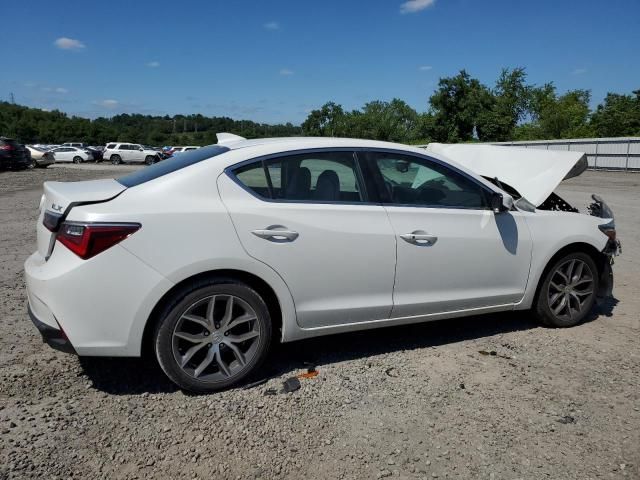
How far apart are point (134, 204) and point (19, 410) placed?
1.42 metres

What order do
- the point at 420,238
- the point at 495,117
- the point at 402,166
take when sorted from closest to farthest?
the point at 420,238
the point at 402,166
the point at 495,117

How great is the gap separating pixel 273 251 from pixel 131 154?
46107 millimetres

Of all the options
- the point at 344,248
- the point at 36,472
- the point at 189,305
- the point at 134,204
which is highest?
the point at 134,204

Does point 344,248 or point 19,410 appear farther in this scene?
point 344,248

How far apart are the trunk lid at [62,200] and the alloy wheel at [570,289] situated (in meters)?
3.60

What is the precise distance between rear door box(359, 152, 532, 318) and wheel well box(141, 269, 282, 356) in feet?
2.92

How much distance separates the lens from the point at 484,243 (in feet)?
13.2

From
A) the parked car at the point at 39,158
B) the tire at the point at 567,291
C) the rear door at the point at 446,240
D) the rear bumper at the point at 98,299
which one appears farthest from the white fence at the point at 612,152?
the parked car at the point at 39,158

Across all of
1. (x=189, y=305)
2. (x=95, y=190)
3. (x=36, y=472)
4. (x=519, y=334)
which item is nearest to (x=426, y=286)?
(x=519, y=334)

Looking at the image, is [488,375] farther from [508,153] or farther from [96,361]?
[96,361]

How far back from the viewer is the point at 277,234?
3.34 m

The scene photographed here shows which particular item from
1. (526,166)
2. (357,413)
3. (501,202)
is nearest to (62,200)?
(357,413)

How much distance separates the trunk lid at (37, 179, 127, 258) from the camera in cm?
311

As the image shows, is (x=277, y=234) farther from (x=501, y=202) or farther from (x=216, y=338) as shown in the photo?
(x=501, y=202)
